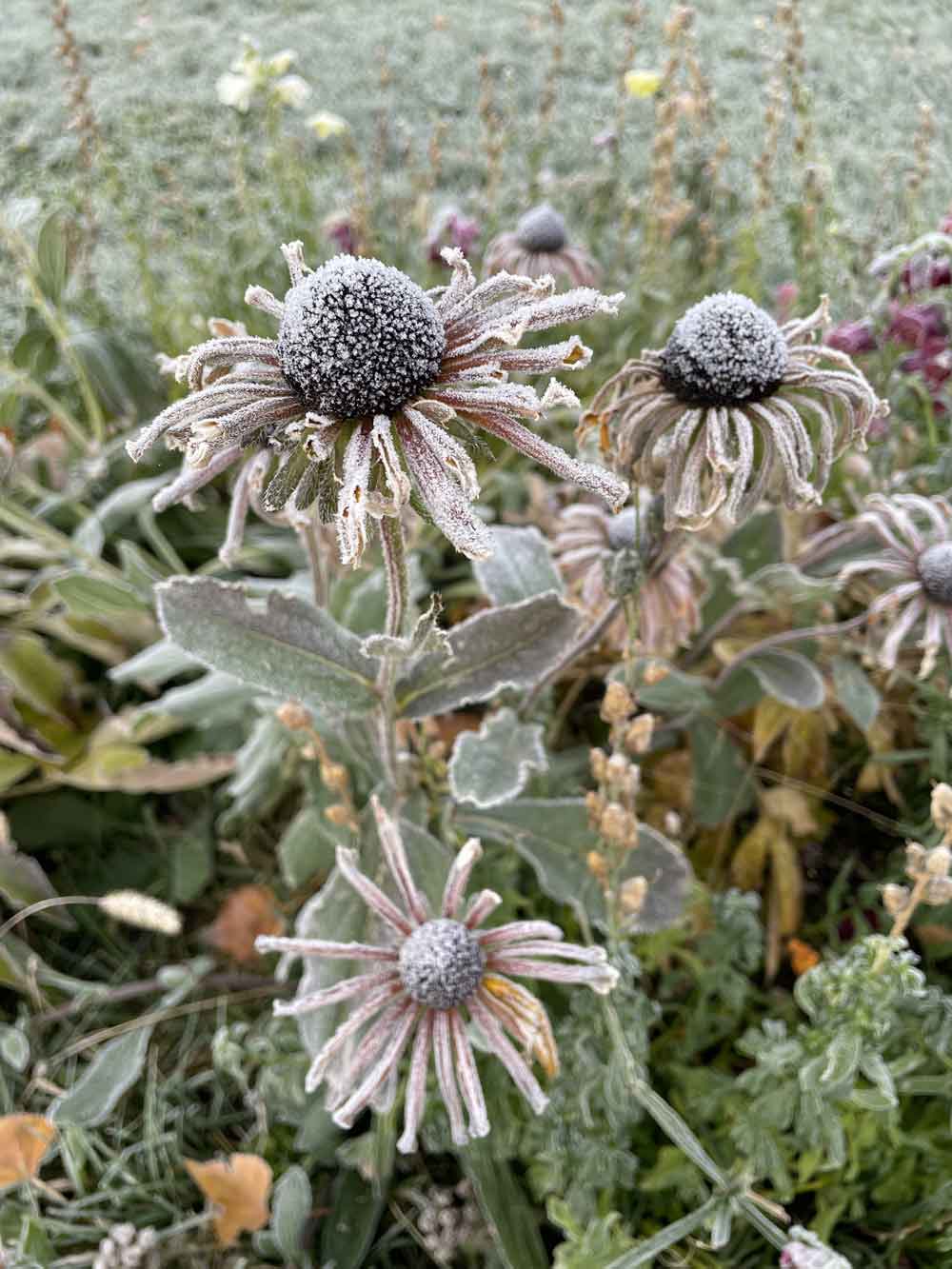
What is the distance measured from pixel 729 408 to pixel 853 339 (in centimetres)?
44

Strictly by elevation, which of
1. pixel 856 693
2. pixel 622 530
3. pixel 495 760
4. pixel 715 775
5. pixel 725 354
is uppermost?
pixel 725 354

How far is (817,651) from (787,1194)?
0.56 meters

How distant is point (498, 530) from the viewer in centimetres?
109

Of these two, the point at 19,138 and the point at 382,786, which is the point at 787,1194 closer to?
the point at 382,786

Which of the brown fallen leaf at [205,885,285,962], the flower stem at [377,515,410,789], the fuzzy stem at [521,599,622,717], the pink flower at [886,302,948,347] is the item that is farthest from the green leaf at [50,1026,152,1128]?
the pink flower at [886,302,948,347]

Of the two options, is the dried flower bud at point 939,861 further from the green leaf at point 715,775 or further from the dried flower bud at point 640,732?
the green leaf at point 715,775

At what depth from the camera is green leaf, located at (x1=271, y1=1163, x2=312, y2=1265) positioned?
1.04 metres

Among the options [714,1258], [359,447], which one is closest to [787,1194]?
[714,1258]

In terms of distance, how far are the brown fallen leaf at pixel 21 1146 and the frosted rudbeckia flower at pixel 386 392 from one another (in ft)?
2.54

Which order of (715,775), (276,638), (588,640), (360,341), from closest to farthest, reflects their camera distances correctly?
(360,341) → (276,638) → (588,640) → (715,775)

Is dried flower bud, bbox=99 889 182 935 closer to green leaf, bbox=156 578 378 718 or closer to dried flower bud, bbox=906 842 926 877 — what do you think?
green leaf, bbox=156 578 378 718

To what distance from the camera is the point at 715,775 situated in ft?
4.02

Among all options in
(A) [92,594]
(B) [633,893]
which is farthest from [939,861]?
(A) [92,594]

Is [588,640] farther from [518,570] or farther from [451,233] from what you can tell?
[451,233]
